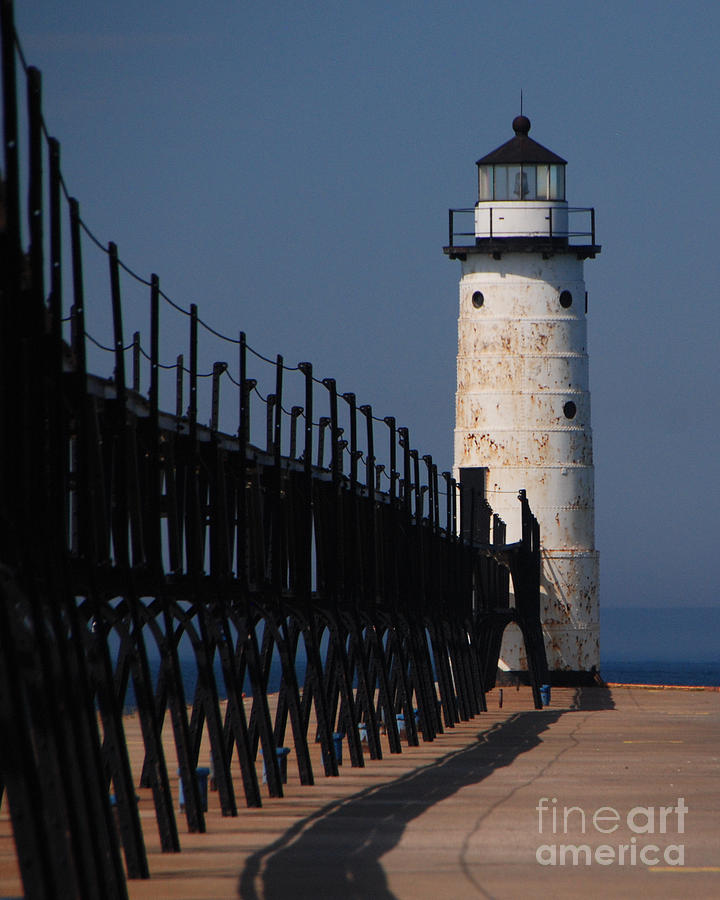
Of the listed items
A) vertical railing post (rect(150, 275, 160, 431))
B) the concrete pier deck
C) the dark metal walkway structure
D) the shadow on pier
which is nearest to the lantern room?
the dark metal walkway structure

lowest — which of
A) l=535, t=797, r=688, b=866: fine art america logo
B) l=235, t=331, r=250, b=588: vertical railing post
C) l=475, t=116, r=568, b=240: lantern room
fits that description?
l=535, t=797, r=688, b=866: fine art america logo

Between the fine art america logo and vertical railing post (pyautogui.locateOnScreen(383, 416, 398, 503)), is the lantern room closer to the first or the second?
vertical railing post (pyautogui.locateOnScreen(383, 416, 398, 503))

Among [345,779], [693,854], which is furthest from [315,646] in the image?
[693,854]

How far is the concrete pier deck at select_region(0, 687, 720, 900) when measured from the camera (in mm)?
12891

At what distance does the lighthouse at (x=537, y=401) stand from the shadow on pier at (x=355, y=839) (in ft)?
70.5

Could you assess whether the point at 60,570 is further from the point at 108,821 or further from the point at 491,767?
the point at 491,767

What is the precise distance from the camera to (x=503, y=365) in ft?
151

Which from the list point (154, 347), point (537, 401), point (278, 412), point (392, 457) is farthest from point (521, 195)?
point (154, 347)

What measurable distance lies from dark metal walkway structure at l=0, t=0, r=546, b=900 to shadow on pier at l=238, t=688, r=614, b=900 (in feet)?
3.15

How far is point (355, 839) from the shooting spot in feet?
50.0

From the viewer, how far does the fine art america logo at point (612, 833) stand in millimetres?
14141

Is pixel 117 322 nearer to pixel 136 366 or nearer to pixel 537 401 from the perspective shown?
pixel 136 366

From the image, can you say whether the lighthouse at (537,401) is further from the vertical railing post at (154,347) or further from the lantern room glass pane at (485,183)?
the vertical railing post at (154,347)

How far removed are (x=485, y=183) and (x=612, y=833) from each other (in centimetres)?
3328
